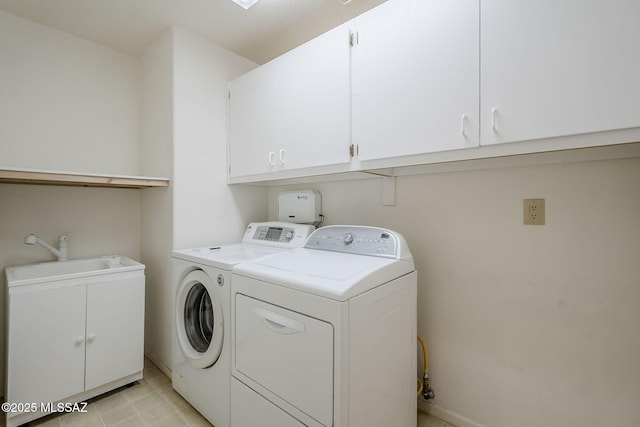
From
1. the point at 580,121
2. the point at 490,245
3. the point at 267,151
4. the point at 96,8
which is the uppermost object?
the point at 96,8

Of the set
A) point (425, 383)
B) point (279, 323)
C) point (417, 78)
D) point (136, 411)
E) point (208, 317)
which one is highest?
Answer: point (417, 78)

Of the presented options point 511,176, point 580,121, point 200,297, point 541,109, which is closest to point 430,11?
point 541,109

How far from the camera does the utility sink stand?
1593 millimetres

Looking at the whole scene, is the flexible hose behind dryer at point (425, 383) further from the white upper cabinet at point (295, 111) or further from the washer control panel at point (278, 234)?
the white upper cabinet at point (295, 111)

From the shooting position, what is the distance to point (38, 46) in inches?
76.2

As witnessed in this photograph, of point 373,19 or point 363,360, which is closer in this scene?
point 363,360

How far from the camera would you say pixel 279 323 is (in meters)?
1.11

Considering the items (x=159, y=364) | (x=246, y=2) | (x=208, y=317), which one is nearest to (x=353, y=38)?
(x=246, y=2)

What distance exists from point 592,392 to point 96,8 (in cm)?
344

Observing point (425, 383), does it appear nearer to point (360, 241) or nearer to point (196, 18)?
point (360, 241)

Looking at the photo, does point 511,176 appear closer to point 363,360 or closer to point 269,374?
point 363,360

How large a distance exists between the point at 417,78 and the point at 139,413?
244cm

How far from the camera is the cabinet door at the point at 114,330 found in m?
1.73

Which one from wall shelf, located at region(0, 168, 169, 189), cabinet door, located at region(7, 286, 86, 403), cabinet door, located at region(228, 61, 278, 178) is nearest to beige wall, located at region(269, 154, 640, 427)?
cabinet door, located at region(228, 61, 278, 178)
